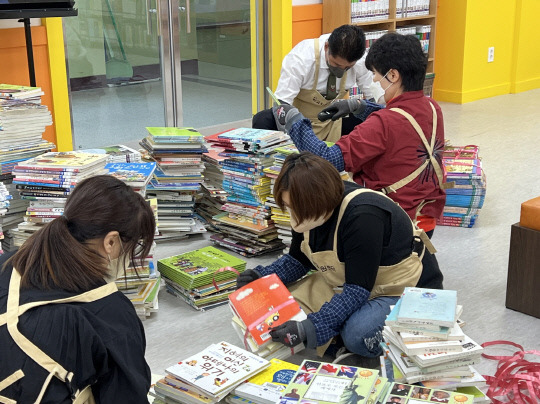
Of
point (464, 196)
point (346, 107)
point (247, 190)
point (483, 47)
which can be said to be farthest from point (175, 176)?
point (483, 47)

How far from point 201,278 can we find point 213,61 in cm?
357

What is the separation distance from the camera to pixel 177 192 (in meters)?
4.32

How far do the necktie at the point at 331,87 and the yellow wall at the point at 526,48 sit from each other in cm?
454

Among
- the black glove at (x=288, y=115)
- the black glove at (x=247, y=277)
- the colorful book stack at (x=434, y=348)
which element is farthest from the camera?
the black glove at (x=288, y=115)

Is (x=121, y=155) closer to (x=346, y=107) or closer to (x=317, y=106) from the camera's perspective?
(x=346, y=107)

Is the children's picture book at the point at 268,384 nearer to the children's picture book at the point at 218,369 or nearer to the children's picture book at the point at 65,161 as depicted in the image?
the children's picture book at the point at 218,369

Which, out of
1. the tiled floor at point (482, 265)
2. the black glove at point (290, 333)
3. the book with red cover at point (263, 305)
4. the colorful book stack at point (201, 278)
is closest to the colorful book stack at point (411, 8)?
the tiled floor at point (482, 265)

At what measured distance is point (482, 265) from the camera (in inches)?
157

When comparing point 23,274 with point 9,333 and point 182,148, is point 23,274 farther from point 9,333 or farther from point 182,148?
point 182,148

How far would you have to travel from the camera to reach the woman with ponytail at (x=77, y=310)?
180 centimetres

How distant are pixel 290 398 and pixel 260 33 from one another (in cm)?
512

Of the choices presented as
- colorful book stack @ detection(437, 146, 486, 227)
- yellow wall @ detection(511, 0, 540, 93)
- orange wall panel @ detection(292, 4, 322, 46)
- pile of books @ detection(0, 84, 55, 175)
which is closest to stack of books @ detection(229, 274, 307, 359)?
pile of books @ detection(0, 84, 55, 175)

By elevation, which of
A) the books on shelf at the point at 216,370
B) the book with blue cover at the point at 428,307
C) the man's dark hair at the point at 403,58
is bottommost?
the books on shelf at the point at 216,370

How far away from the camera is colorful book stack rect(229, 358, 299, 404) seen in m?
2.38
